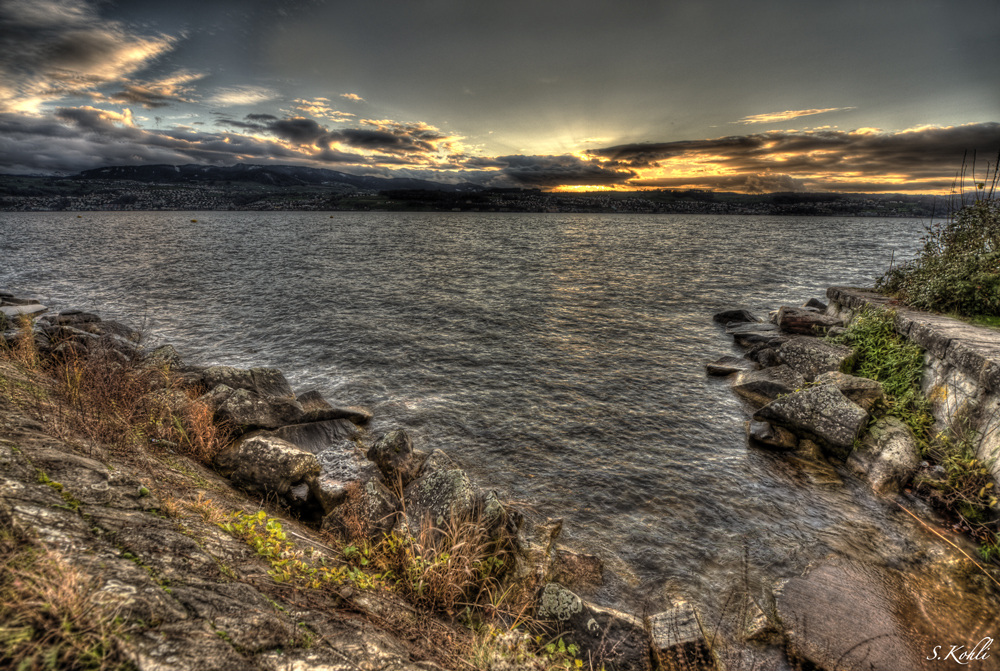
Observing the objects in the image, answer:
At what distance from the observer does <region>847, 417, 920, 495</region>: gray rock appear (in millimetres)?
7918

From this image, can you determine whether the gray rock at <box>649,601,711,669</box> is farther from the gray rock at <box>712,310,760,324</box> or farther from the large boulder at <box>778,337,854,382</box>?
the gray rock at <box>712,310,760,324</box>

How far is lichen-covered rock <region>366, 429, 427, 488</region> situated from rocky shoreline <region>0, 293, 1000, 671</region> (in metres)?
0.03

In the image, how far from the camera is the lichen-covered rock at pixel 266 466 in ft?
23.3

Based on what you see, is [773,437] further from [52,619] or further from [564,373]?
[52,619]

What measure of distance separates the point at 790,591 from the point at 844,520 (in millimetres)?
2437

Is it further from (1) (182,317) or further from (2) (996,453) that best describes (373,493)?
(1) (182,317)

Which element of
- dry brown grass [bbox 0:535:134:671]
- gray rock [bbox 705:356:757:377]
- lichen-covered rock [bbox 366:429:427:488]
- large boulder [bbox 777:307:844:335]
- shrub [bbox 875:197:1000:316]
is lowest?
gray rock [bbox 705:356:757:377]

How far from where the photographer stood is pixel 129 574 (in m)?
3.01

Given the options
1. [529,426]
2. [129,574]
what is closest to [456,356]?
[529,426]

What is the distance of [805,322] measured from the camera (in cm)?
1614

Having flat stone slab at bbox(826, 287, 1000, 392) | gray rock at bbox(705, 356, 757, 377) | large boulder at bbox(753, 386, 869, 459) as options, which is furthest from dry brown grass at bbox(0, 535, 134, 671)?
gray rock at bbox(705, 356, 757, 377)

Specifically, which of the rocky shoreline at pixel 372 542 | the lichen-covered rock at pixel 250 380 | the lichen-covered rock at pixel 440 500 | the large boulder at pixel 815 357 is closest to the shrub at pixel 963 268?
the large boulder at pixel 815 357

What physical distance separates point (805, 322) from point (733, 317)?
4.23m

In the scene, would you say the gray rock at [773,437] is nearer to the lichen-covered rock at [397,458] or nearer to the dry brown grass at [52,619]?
the lichen-covered rock at [397,458]
